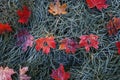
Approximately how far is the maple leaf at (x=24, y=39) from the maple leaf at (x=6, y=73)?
236mm

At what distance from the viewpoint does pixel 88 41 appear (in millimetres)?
2643

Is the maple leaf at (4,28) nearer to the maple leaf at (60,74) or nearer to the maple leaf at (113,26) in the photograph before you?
the maple leaf at (60,74)

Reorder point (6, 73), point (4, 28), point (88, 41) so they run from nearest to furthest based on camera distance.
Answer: point (6, 73)
point (88, 41)
point (4, 28)

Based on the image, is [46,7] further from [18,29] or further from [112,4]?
[112,4]

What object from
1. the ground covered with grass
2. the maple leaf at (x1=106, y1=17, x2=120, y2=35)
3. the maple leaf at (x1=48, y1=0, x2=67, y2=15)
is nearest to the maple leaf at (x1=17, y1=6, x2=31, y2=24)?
the ground covered with grass

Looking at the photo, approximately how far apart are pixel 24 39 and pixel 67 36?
1.26ft

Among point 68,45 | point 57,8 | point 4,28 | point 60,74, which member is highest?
point 57,8

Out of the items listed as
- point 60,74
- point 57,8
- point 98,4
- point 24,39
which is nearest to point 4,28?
point 24,39

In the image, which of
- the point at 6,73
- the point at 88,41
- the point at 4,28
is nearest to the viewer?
the point at 6,73

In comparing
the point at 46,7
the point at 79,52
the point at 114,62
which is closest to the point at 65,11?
the point at 46,7

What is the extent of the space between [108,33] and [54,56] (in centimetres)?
53

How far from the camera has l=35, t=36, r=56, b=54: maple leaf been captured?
2.63m

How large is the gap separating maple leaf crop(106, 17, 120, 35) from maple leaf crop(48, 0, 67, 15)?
426mm

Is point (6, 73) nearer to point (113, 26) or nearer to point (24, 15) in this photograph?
point (24, 15)
